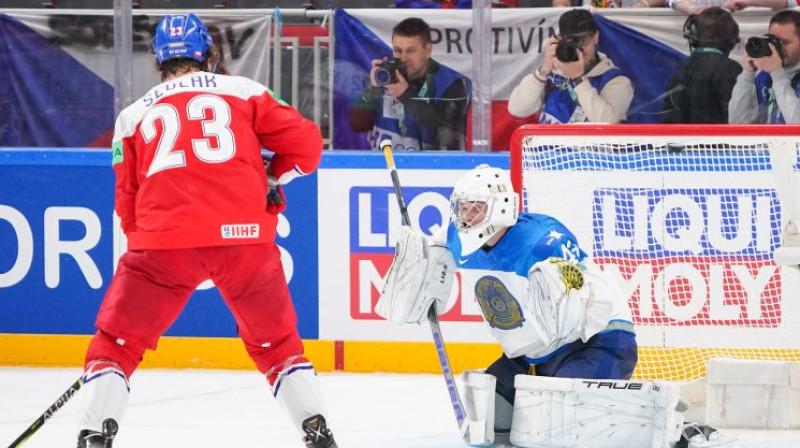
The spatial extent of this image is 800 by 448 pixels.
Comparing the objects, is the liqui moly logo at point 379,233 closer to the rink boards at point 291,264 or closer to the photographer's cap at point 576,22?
the rink boards at point 291,264

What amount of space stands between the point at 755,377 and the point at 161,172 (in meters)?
2.09

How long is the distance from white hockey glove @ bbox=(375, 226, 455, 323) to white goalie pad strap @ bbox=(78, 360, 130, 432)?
0.81m

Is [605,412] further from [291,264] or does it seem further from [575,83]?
[291,264]

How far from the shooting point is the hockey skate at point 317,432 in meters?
4.05

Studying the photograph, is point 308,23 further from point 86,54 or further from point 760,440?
point 760,440

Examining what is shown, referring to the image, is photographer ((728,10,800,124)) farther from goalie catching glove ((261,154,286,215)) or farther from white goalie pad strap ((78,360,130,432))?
white goalie pad strap ((78,360,130,432))

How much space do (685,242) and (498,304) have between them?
159 centimetres

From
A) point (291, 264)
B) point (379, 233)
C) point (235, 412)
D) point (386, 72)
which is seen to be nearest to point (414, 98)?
point (386, 72)

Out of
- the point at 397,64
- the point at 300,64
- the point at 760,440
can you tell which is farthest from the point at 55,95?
the point at 760,440

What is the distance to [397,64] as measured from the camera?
245 inches

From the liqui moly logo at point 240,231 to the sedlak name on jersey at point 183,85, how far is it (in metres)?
0.40

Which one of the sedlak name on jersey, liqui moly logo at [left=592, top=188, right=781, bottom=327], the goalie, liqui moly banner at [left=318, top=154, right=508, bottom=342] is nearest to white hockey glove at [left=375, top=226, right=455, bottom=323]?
the goalie

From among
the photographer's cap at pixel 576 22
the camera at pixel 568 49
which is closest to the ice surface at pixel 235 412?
the camera at pixel 568 49

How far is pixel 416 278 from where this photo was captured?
4238 mm
